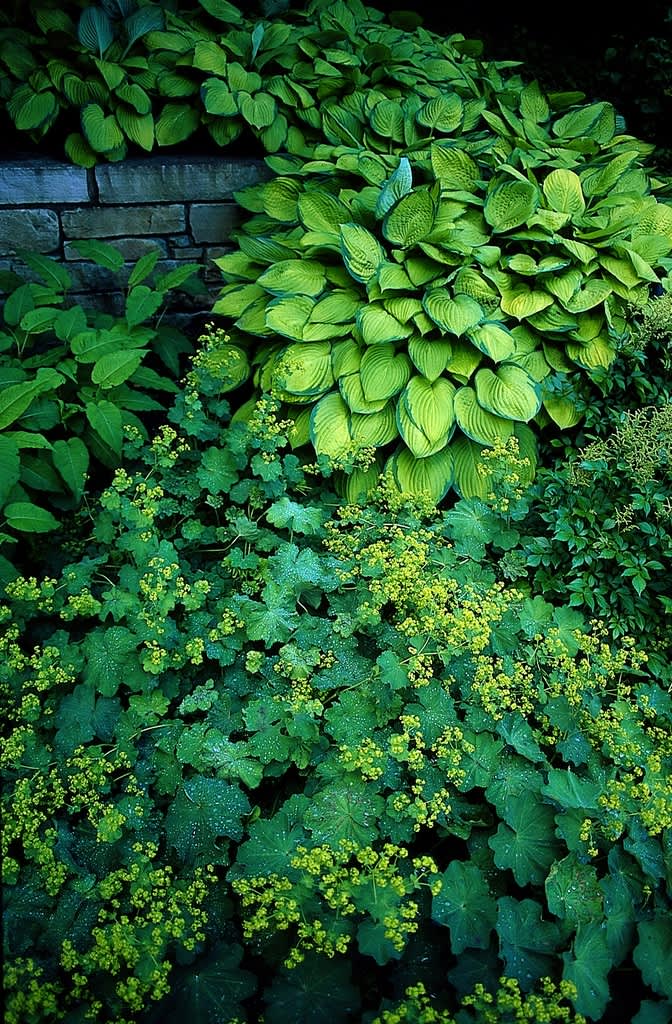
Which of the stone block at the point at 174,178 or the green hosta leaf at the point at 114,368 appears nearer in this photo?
the green hosta leaf at the point at 114,368

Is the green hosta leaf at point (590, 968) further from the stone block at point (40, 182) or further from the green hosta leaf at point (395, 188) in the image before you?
the stone block at point (40, 182)

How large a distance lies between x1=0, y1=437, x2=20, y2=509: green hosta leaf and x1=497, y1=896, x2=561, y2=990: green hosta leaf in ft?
5.32

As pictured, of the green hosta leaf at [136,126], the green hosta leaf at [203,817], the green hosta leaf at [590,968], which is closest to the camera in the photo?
the green hosta leaf at [590,968]

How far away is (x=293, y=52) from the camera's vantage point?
3.16 metres

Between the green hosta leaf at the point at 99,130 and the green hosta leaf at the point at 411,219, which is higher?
the green hosta leaf at the point at 411,219

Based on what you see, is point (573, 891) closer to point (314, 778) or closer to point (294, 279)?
point (314, 778)

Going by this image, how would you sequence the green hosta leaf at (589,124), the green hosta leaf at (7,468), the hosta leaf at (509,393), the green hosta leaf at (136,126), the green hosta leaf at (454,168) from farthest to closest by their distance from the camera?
the green hosta leaf at (589,124) → the green hosta leaf at (136,126) → the green hosta leaf at (454,168) → the hosta leaf at (509,393) → the green hosta leaf at (7,468)

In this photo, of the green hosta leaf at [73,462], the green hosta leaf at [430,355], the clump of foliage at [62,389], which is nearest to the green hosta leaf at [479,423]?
the green hosta leaf at [430,355]

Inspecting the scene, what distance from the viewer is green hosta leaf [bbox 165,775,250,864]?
174cm

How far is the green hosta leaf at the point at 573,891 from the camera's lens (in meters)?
1.62

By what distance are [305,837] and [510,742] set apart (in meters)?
0.54

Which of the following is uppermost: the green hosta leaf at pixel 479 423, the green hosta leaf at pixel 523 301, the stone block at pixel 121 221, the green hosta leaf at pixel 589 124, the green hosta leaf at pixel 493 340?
the green hosta leaf at pixel 589 124

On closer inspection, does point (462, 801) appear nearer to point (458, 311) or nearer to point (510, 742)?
point (510, 742)

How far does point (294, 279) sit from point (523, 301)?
2.64 feet
